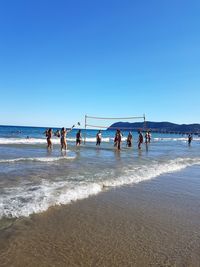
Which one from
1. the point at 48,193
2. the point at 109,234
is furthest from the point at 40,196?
the point at 109,234

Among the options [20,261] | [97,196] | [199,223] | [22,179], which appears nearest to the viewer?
[20,261]

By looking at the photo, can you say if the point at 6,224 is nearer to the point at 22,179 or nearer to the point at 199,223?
the point at 199,223

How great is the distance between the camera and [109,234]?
17.0 ft

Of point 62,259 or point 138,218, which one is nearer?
point 62,259

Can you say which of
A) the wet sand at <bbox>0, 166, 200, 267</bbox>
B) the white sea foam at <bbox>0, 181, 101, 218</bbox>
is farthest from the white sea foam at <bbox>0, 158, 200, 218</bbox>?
the wet sand at <bbox>0, 166, 200, 267</bbox>

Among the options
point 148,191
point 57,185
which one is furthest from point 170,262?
point 57,185

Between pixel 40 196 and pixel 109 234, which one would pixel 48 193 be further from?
pixel 109 234

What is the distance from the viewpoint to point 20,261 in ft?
13.3

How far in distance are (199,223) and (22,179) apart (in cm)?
587

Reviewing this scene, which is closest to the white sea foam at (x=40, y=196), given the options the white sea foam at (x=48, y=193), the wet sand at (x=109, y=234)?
the white sea foam at (x=48, y=193)

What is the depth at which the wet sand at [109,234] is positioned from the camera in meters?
4.23

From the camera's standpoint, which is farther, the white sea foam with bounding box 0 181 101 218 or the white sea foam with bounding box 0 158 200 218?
the white sea foam with bounding box 0 158 200 218

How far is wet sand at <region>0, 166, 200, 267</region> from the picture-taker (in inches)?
167

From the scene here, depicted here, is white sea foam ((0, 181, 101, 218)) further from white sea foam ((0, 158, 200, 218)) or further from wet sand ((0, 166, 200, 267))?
wet sand ((0, 166, 200, 267))
